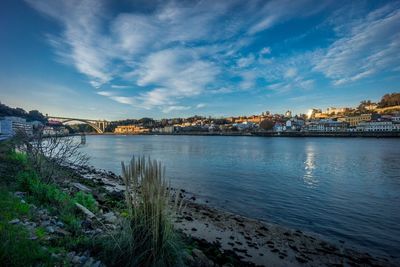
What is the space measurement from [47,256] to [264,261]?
6704 millimetres

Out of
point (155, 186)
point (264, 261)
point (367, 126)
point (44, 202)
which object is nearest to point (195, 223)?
point (264, 261)

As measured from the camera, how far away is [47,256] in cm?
375

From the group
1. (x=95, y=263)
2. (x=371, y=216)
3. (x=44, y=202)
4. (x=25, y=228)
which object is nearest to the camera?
(x=95, y=263)

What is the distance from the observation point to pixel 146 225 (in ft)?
14.5

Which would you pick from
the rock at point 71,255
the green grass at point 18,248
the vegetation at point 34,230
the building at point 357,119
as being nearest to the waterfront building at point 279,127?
the building at point 357,119

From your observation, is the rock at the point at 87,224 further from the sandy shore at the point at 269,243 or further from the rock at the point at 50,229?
the sandy shore at the point at 269,243

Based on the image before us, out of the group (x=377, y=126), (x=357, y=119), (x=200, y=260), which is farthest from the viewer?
(x=357, y=119)

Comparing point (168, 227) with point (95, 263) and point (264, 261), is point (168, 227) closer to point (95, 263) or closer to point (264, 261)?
point (95, 263)

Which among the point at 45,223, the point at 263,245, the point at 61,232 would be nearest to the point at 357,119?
the point at 263,245

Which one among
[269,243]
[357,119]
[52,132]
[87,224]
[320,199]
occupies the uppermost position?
[357,119]

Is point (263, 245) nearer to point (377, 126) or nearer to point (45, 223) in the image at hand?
point (45, 223)

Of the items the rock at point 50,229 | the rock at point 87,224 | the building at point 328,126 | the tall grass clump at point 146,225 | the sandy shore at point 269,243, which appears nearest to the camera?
the tall grass clump at point 146,225

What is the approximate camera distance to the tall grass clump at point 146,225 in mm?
4207

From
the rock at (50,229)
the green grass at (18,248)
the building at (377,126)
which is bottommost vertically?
the rock at (50,229)
